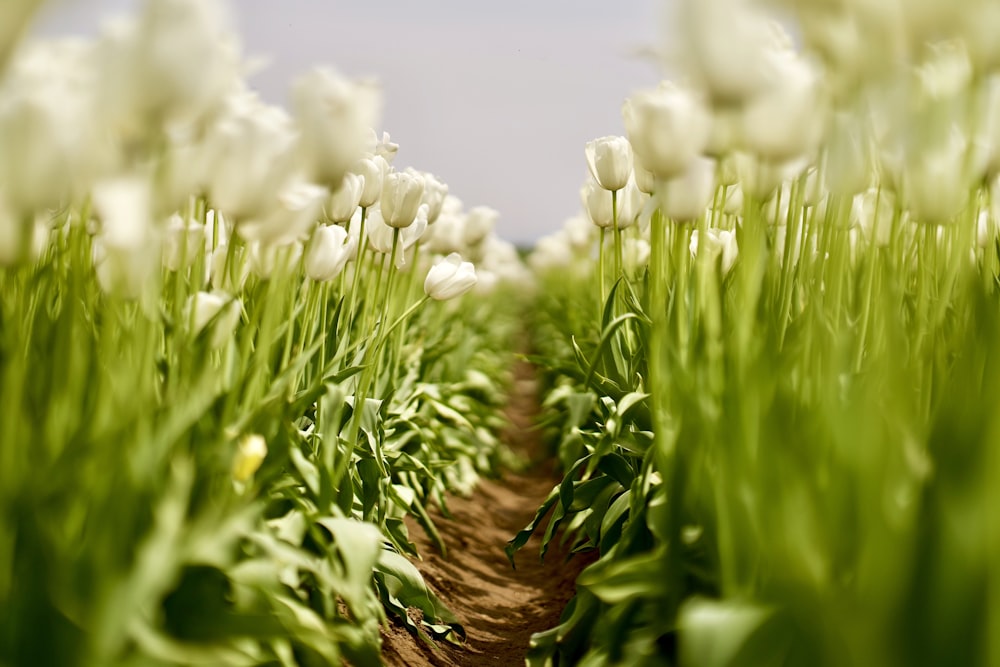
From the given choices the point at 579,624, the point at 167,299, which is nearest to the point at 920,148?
the point at 579,624

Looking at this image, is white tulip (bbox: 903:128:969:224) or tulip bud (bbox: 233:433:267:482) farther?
white tulip (bbox: 903:128:969:224)

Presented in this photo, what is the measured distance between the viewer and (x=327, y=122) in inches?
66.5

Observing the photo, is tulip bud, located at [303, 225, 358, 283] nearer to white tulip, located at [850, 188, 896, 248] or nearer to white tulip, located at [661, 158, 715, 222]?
white tulip, located at [661, 158, 715, 222]

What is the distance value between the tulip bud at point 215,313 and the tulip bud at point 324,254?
48cm

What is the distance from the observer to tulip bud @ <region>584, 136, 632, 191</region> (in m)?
2.80

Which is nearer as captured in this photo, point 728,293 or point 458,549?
point 728,293

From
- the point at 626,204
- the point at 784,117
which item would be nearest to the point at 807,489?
the point at 784,117

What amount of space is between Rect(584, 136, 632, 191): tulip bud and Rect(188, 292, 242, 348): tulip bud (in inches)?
53.9

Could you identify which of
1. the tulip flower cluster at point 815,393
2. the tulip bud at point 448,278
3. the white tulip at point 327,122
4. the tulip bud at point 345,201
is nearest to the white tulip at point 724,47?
the tulip flower cluster at point 815,393

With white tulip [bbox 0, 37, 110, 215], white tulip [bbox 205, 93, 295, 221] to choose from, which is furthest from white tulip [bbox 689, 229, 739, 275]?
white tulip [bbox 0, 37, 110, 215]

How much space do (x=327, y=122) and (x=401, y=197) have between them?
1.11m

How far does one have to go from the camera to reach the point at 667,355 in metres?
1.86

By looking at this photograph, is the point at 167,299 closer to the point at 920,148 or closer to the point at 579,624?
the point at 579,624

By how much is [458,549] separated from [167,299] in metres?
2.16
